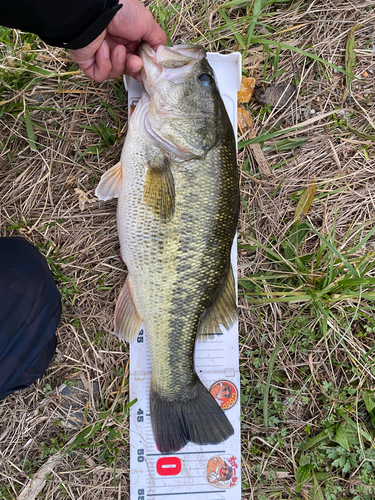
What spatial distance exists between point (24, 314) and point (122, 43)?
1.58 meters

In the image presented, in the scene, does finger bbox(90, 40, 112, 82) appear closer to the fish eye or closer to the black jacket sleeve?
the black jacket sleeve

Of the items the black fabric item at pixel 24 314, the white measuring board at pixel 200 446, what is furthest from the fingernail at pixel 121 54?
the black fabric item at pixel 24 314

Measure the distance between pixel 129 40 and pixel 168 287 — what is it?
1.37 metres

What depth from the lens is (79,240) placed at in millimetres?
2232

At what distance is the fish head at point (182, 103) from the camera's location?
1738 mm

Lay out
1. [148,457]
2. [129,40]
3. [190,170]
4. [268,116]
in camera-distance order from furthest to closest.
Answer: [268,116]
[148,457]
[129,40]
[190,170]

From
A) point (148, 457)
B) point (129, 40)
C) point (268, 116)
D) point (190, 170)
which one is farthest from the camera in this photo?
point (268, 116)

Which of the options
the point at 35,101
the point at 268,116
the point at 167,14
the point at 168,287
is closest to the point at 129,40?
the point at 167,14

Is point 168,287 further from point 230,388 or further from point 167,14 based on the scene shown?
point 167,14

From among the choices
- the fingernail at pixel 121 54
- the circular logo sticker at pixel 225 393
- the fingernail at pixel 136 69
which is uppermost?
the fingernail at pixel 121 54

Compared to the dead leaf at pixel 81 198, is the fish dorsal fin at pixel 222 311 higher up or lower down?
lower down

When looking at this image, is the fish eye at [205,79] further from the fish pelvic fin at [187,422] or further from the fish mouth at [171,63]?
the fish pelvic fin at [187,422]

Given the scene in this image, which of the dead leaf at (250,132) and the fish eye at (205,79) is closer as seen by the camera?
the fish eye at (205,79)

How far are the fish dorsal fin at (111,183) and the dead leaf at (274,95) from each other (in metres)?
1.13
